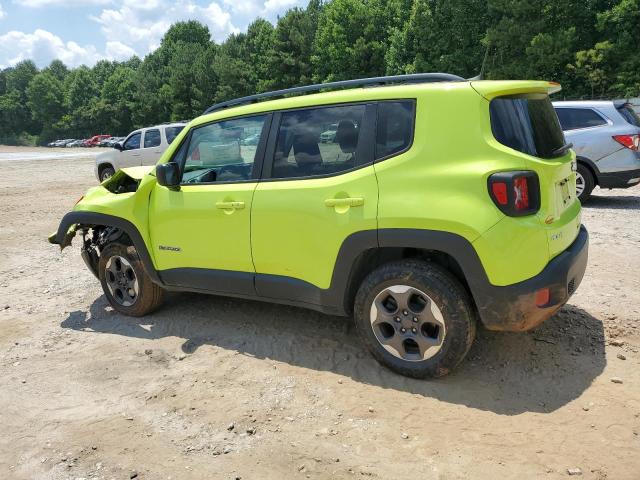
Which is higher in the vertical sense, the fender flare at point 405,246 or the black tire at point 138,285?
the fender flare at point 405,246

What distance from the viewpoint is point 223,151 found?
427 cm

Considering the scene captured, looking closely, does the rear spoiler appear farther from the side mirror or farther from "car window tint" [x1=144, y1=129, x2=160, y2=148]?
"car window tint" [x1=144, y1=129, x2=160, y2=148]

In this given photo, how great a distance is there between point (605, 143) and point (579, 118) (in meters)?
0.70

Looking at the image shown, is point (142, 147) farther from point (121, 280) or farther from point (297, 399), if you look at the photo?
point (297, 399)

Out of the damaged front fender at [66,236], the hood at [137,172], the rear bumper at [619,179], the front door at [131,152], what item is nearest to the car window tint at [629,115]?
the rear bumper at [619,179]

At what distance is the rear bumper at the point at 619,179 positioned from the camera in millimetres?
8461

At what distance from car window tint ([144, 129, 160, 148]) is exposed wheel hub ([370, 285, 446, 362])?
13.3 m

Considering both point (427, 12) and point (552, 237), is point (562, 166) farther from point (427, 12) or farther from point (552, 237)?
point (427, 12)

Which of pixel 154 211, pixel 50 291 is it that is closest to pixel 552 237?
pixel 154 211

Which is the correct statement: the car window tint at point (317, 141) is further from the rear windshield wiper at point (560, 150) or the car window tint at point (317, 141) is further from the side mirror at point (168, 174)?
the rear windshield wiper at point (560, 150)

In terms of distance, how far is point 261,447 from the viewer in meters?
2.95

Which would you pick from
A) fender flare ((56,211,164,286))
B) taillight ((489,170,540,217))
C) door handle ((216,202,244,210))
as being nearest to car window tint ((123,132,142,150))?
fender flare ((56,211,164,286))

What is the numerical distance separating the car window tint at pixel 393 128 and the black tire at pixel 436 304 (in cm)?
73

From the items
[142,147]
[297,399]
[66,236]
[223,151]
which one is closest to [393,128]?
[223,151]
